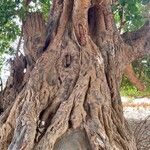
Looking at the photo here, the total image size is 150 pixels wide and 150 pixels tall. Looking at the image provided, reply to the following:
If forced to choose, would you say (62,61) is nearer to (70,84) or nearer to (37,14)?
(70,84)

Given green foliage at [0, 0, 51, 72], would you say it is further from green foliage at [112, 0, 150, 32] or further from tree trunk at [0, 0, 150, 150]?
green foliage at [112, 0, 150, 32]

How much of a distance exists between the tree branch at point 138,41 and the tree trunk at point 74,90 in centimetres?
37

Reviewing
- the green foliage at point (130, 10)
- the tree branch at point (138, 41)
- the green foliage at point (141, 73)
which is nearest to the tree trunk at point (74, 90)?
the green foliage at point (130, 10)

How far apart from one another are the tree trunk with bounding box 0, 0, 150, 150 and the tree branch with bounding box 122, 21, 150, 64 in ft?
1.20

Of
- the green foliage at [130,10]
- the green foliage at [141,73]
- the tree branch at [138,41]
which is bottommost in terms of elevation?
the green foliage at [141,73]

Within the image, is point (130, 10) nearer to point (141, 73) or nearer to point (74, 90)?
point (74, 90)

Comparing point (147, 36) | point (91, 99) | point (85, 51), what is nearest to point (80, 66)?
point (85, 51)

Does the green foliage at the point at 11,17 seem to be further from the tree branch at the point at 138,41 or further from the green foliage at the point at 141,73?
the green foliage at the point at 141,73

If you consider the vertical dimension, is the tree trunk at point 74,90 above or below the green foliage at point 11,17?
below

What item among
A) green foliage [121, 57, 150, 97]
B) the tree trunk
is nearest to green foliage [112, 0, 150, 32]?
the tree trunk

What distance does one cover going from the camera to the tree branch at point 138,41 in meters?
6.65

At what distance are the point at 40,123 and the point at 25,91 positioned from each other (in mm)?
649

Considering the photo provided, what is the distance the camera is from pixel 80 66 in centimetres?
522

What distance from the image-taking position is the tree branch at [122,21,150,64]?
665 centimetres
